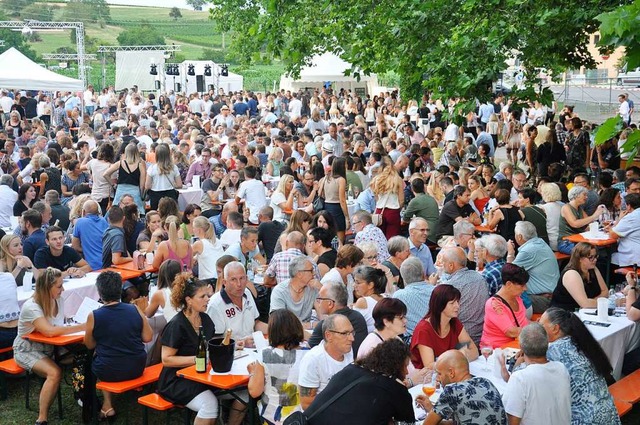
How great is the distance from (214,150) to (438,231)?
5715 millimetres

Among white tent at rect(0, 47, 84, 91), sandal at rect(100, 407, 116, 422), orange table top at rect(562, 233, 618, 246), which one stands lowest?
sandal at rect(100, 407, 116, 422)

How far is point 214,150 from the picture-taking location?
15.5 meters

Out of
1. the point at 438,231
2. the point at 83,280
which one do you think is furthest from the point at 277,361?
the point at 438,231

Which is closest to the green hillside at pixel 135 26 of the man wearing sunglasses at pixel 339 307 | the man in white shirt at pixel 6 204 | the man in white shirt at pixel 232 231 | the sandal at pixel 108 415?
the man in white shirt at pixel 6 204

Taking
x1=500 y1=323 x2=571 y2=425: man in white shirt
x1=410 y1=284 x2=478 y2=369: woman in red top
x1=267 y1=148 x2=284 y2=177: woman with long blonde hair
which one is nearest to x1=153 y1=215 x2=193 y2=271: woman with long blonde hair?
x1=410 y1=284 x2=478 y2=369: woman in red top

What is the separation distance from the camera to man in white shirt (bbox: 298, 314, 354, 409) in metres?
5.44

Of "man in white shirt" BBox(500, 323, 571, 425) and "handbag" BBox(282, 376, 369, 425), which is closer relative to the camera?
"handbag" BBox(282, 376, 369, 425)

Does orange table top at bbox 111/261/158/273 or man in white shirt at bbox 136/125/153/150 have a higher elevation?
man in white shirt at bbox 136/125/153/150

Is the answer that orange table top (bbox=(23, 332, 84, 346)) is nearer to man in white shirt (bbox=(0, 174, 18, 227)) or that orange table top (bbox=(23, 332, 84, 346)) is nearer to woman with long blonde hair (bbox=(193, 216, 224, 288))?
woman with long blonde hair (bbox=(193, 216, 224, 288))

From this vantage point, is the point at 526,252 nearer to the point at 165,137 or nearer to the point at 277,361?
the point at 277,361

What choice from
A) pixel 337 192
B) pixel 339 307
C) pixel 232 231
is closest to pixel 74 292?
pixel 232 231

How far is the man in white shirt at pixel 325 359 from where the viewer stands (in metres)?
5.44

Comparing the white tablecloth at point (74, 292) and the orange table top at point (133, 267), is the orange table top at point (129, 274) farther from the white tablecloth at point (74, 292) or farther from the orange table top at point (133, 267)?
the white tablecloth at point (74, 292)

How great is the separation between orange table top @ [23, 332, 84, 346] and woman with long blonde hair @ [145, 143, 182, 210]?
18.2ft
